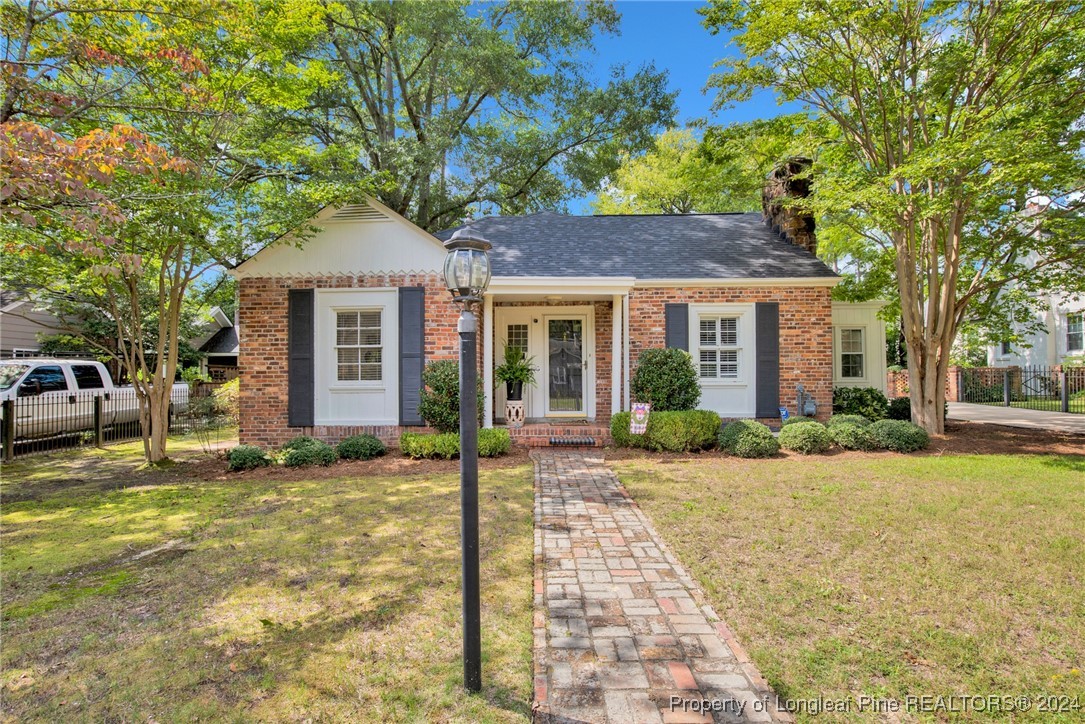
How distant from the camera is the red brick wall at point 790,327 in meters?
9.68

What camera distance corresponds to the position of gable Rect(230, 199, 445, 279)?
888 centimetres

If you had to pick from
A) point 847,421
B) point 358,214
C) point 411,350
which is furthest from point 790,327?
point 358,214

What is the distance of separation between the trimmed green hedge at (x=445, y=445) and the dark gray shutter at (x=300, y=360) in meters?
2.26

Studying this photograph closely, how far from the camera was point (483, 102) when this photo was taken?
17.2 meters

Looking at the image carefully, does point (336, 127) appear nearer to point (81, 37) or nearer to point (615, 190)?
point (81, 37)

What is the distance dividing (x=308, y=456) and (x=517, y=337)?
4.75 metres

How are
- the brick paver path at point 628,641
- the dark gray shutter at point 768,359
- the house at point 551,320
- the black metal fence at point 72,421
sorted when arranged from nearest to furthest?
1. the brick paver path at point 628,641
2. the house at point 551,320
3. the black metal fence at point 72,421
4. the dark gray shutter at point 768,359

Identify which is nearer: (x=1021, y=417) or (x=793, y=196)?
(x=793, y=196)

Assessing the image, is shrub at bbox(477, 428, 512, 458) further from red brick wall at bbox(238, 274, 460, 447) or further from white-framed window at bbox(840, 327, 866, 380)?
white-framed window at bbox(840, 327, 866, 380)

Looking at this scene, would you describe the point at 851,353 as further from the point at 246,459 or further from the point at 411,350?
the point at 246,459

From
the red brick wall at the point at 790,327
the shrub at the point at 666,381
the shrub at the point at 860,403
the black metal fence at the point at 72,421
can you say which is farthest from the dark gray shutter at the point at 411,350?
the shrub at the point at 860,403

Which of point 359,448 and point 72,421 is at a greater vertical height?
point 72,421

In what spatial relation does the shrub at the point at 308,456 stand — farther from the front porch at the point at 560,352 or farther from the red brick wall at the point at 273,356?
the front porch at the point at 560,352

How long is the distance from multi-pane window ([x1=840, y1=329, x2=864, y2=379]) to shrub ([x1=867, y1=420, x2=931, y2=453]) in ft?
9.88
